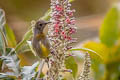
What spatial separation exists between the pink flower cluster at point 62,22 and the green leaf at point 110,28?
2331 millimetres

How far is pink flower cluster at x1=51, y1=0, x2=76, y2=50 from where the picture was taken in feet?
5.08

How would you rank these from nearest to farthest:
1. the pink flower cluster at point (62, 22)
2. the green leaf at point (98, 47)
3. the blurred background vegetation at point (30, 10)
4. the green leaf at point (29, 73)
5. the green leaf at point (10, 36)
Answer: the pink flower cluster at point (62, 22)
the green leaf at point (29, 73)
the green leaf at point (10, 36)
the green leaf at point (98, 47)
the blurred background vegetation at point (30, 10)

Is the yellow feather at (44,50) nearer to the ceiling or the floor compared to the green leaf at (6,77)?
nearer to the ceiling

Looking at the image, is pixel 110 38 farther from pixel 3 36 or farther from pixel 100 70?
pixel 3 36

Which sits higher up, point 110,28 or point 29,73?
point 110,28

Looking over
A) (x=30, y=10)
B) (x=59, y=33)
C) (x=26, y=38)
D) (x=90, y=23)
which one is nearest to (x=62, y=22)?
(x=59, y=33)

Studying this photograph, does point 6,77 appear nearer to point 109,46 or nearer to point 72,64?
point 72,64

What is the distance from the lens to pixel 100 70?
3.99 metres

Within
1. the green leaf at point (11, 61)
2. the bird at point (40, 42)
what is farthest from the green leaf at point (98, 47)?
the bird at point (40, 42)

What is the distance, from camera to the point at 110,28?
4090mm

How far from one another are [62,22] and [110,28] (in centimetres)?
258

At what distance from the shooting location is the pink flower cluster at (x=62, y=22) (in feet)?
5.08

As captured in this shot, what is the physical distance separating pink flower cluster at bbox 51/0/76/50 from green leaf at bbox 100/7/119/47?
233 cm

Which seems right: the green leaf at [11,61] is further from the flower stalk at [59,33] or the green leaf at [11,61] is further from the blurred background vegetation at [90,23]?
the blurred background vegetation at [90,23]
